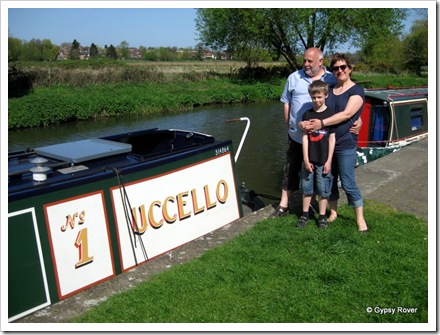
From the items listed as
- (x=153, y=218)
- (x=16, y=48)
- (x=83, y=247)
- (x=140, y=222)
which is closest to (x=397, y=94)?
(x=153, y=218)

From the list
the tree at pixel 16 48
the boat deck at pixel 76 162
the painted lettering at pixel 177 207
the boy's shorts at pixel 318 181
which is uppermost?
the tree at pixel 16 48

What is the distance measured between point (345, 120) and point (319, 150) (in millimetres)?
377

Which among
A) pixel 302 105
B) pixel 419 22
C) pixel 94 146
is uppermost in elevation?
pixel 419 22

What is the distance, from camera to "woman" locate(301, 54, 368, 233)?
14.1 feet

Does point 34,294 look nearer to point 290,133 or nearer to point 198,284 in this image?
point 198,284

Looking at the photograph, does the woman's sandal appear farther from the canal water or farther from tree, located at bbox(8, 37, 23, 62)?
tree, located at bbox(8, 37, 23, 62)

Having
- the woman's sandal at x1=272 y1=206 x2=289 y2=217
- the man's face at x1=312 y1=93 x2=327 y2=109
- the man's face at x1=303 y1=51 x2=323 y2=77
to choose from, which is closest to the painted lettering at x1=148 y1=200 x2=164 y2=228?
the woman's sandal at x1=272 y1=206 x2=289 y2=217

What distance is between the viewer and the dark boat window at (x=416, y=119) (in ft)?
35.4

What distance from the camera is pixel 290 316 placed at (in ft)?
10.6

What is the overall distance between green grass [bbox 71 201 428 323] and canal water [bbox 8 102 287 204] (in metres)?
4.75

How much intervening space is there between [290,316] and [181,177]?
2375mm

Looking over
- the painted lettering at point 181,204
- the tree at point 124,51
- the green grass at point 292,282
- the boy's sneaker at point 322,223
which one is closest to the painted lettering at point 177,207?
the painted lettering at point 181,204

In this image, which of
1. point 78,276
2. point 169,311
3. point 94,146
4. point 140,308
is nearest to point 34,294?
point 78,276

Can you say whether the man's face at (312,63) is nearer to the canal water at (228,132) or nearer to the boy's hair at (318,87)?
the boy's hair at (318,87)
